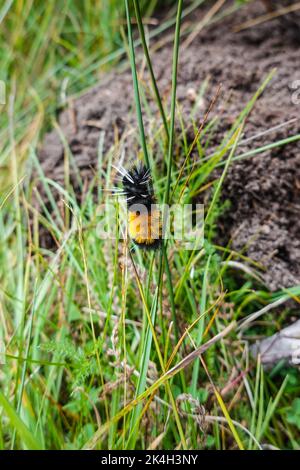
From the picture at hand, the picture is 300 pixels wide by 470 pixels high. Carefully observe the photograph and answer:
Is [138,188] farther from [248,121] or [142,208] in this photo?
[248,121]

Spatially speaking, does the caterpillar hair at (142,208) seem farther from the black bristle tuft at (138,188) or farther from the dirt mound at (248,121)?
the dirt mound at (248,121)

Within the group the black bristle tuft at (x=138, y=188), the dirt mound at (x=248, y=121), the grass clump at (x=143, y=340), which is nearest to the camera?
the black bristle tuft at (x=138, y=188)

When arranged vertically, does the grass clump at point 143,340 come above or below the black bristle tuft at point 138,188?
below

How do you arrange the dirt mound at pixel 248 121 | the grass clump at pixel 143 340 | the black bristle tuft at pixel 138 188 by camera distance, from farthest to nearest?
1. the dirt mound at pixel 248 121
2. the grass clump at pixel 143 340
3. the black bristle tuft at pixel 138 188

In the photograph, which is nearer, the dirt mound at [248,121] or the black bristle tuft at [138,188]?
the black bristle tuft at [138,188]

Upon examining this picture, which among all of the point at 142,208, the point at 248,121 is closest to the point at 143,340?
the point at 142,208

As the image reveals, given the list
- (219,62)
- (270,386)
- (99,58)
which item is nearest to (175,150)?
(219,62)

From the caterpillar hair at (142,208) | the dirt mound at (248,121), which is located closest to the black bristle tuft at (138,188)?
the caterpillar hair at (142,208)
